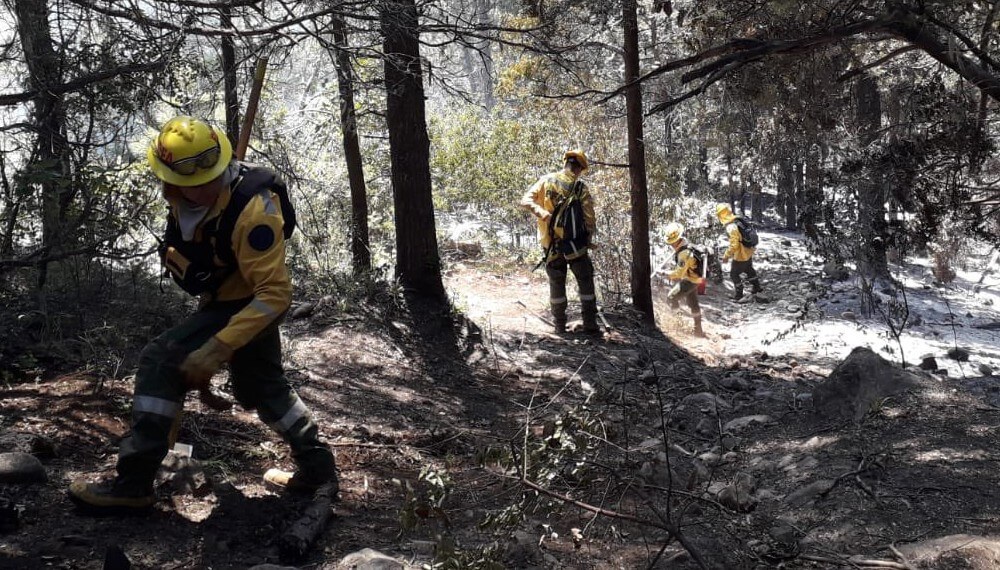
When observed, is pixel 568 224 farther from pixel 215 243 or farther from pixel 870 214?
pixel 215 243

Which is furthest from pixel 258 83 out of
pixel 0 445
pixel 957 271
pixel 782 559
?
pixel 957 271

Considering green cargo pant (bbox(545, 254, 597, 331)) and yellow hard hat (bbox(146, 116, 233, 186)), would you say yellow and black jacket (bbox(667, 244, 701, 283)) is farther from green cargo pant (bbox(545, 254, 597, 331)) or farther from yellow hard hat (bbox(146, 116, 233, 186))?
yellow hard hat (bbox(146, 116, 233, 186))

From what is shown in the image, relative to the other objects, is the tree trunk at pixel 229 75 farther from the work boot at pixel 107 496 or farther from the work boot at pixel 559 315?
the work boot at pixel 559 315

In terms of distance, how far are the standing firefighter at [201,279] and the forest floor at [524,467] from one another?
353mm

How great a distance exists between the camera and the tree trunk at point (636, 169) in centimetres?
979

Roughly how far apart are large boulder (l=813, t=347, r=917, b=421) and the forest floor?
0.02 m

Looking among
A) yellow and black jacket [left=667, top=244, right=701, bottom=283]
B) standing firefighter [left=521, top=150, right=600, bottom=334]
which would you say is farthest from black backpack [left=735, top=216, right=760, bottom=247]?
standing firefighter [left=521, top=150, right=600, bottom=334]

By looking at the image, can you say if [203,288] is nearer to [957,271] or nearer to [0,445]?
[0,445]

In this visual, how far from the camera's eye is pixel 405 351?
748cm

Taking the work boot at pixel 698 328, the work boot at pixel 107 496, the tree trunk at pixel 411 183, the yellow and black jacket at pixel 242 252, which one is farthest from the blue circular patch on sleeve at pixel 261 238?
the work boot at pixel 698 328

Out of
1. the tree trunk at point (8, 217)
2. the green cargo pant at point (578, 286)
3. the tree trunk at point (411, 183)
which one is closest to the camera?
the tree trunk at point (8, 217)

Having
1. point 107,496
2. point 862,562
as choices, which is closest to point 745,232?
point 862,562

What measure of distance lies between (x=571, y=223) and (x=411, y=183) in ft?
6.91

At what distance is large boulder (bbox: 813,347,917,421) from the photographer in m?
5.23
